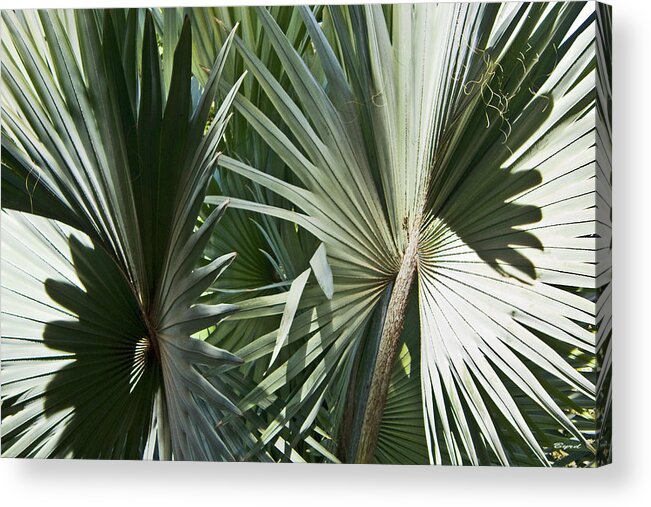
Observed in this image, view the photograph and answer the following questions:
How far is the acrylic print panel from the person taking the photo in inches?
101

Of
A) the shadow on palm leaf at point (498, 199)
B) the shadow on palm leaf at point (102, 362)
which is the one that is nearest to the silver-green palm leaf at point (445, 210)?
the shadow on palm leaf at point (498, 199)

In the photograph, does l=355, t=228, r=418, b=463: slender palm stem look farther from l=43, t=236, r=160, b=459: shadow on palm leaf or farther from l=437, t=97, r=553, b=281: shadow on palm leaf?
l=43, t=236, r=160, b=459: shadow on palm leaf

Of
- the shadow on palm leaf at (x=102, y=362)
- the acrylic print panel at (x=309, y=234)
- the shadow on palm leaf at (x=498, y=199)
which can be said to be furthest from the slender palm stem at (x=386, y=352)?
the shadow on palm leaf at (x=102, y=362)

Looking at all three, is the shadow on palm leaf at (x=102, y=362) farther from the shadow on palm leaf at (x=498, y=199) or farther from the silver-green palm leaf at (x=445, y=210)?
the shadow on palm leaf at (x=498, y=199)

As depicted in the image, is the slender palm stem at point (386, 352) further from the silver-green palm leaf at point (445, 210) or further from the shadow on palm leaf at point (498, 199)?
the shadow on palm leaf at point (498, 199)

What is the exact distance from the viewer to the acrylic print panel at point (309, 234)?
2.56m

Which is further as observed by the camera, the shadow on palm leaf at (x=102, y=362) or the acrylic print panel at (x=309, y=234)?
the shadow on palm leaf at (x=102, y=362)

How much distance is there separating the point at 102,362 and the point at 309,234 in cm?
74

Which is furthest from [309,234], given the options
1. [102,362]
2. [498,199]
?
[102,362]

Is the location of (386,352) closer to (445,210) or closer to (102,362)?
(445,210)

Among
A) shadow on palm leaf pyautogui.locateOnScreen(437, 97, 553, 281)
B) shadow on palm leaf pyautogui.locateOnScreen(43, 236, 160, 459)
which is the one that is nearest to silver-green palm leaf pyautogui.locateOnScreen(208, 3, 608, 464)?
shadow on palm leaf pyautogui.locateOnScreen(437, 97, 553, 281)

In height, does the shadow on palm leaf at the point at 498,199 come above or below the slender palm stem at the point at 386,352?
above

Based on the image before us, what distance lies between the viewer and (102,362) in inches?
107

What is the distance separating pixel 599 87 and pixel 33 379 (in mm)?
1894
